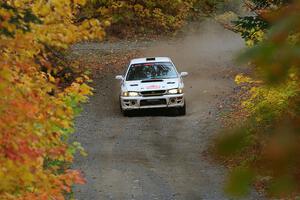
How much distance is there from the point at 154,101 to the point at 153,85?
49cm

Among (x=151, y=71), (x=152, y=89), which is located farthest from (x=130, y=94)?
(x=151, y=71)

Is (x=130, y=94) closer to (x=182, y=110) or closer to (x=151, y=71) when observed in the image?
(x=151, y=71)

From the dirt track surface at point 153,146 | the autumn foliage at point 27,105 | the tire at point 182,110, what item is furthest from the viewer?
the tire at point 182,110

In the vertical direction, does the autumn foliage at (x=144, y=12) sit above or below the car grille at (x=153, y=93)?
above

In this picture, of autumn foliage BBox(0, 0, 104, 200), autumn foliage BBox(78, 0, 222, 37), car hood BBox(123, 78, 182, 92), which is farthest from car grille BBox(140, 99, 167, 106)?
autumn foliage BBox(78, 0, 222, 37)

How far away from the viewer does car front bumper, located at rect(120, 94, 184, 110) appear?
59.2ft

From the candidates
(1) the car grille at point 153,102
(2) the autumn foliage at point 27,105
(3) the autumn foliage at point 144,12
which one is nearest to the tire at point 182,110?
(1) the car grille at point 153,102

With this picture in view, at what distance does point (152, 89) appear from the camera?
18.0 metres

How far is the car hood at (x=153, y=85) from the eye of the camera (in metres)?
18.0

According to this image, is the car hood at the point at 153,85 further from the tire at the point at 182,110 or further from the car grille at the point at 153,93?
the tire at the point at 182,110

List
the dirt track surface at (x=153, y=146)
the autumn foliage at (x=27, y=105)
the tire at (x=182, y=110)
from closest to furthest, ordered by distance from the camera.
Result: the autumn foliage at (x=27, y=105), the dirt track surface at (x=153, y=146), the tire at (x=182, y=110)

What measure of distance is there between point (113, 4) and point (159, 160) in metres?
19.4

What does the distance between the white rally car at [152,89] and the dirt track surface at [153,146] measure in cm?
47

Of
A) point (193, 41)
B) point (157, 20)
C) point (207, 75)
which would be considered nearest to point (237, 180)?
point (207, 75)
